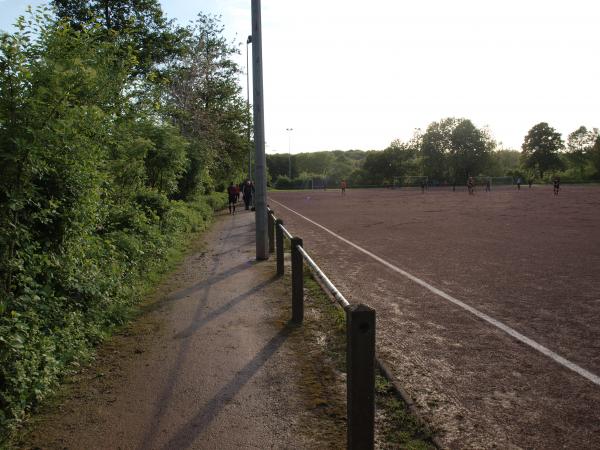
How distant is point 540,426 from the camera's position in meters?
3.40

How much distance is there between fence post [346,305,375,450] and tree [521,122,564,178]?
119 meters

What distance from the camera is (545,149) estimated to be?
359 ft

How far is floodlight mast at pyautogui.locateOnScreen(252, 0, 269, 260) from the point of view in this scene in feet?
33.6

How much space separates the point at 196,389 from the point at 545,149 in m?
120

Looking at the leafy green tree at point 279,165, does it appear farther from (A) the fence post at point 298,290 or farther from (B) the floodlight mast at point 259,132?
(A) the fence post at point 298,290

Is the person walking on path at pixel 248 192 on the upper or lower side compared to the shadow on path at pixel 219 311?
upper

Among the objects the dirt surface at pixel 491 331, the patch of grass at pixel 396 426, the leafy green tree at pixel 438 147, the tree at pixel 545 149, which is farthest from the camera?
the tree at pixel 545 149

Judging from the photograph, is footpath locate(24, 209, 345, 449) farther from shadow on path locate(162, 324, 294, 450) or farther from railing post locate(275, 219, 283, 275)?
railing post locate(275, 219, 283, 275)

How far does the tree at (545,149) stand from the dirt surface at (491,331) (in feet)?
353

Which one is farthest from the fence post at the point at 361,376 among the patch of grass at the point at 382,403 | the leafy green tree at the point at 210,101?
the leafy green tree at the point at 210,101

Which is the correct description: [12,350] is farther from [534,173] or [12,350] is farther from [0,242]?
[534,173]

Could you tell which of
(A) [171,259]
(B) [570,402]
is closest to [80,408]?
(B) [570,402]

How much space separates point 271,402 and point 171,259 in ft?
23.6

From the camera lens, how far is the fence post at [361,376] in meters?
2.80
